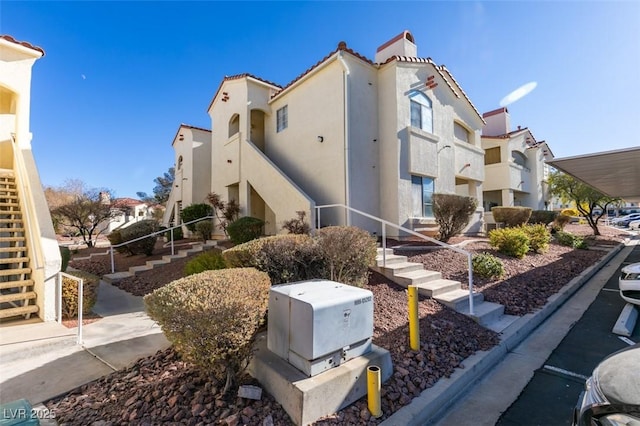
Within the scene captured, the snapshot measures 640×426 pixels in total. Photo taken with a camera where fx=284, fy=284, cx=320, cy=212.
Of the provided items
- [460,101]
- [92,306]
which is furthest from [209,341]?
[460,101]

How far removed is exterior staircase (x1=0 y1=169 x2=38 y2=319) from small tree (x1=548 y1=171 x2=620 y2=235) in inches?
1027

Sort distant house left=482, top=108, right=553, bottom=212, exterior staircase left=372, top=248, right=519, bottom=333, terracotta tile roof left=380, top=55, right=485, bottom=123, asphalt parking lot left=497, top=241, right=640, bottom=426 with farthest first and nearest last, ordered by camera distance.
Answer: distant house left=482, top=108, right=553, bottom=212 → terracotta tile roof left=380, top=55, right=485, bottom=123 → exterior staircase left=372, top=248, right=519, bottom=333 → asphalt parking lot left=497, top=241, right=640, bottom=426

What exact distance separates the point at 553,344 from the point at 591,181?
40.3 feet

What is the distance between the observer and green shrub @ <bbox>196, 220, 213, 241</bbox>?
13445 mm

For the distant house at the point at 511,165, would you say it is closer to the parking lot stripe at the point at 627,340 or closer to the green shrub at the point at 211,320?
the parking lot stripe at the point at 627,340

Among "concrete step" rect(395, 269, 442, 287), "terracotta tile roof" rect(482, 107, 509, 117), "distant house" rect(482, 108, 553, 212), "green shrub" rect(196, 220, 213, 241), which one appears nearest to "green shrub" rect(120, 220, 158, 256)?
"green shrub" rect(196, 220, 213, 241)

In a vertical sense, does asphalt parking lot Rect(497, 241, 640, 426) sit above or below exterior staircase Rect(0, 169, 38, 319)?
below

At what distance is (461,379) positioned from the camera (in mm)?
3467

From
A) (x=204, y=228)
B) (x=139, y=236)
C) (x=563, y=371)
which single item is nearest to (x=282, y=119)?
(x=204, y=228)

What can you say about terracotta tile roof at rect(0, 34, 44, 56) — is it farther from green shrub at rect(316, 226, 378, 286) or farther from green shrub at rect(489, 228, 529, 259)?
green shrub at rect(489, 228, 529, 259)

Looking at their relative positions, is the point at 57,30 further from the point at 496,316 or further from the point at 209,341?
the point at 496,316

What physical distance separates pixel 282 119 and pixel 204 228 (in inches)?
→ 249

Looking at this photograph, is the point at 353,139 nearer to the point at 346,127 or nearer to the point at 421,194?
the point at 346,127

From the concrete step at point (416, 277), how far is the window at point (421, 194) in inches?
192
